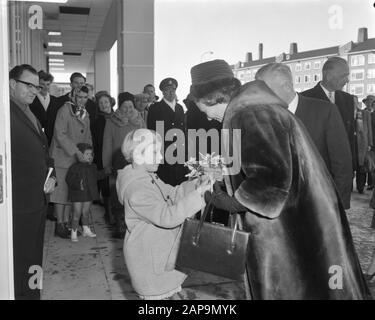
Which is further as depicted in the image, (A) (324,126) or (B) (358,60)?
(B) (358,60)

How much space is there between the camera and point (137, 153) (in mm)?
1925

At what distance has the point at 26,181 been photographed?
233 centimetres

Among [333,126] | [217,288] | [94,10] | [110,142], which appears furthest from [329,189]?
[94,10]

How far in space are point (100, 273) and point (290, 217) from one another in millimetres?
2257

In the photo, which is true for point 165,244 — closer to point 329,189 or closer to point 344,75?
point 329,189

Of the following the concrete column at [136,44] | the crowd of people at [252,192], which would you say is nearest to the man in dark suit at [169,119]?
the concrete column at [136,44]

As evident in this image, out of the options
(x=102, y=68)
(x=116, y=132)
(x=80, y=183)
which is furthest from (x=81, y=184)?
(x=102, y=68)

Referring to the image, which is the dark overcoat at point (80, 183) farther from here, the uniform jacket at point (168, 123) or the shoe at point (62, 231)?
the uniform jacket at point (168, 123)

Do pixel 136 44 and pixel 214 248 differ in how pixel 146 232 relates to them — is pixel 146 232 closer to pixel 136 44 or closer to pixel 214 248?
pixel 214 248

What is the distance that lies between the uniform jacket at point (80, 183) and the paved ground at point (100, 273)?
1.46 feet

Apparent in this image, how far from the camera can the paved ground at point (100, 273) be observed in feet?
10.0

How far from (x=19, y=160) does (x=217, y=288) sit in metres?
1.72

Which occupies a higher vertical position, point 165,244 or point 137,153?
point 137,153

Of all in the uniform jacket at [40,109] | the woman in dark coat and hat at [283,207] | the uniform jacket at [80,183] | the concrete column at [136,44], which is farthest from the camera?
the concrete column at [136,44]
